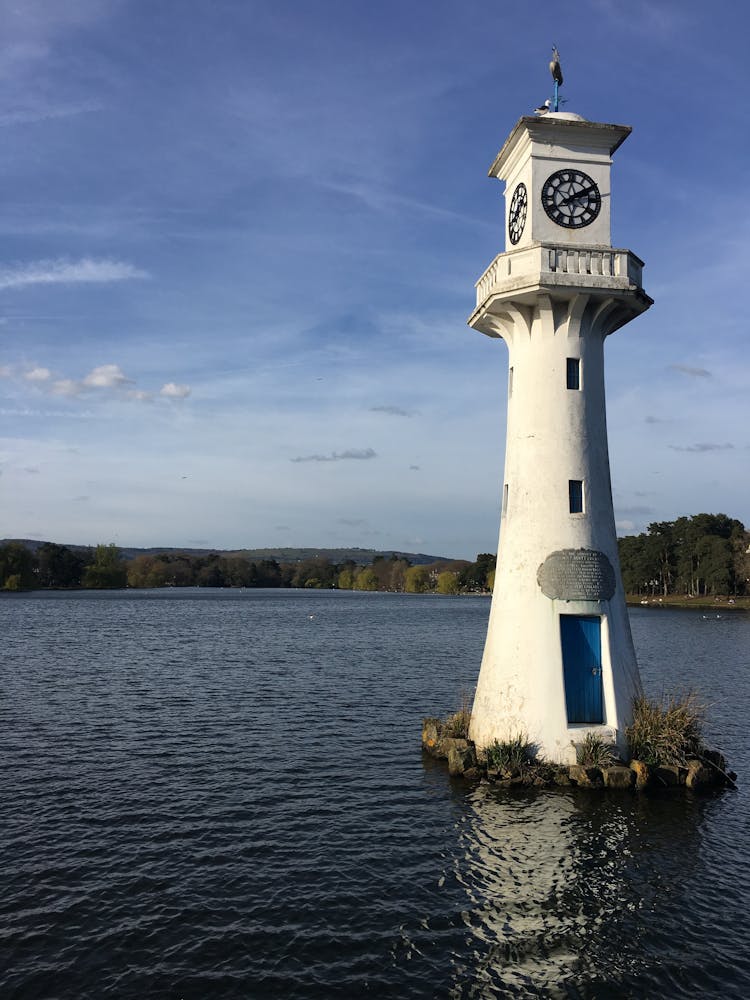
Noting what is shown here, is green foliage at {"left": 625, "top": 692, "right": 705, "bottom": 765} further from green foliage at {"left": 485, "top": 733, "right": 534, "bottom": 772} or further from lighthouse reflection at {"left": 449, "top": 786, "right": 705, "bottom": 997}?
green foliage at {"left": 485, "top": 733, "right": 534, "bottom": 772}

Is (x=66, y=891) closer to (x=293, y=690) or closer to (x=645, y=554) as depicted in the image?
(x=293, y=690)

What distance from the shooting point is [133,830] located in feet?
65.2

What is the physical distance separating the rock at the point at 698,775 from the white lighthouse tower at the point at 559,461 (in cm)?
215

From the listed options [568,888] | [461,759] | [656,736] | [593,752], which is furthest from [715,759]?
[568,888]

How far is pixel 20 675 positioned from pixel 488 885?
3877 cm

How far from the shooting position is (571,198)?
23344mm

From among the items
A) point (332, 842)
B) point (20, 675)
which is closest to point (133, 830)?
point (332, 842)

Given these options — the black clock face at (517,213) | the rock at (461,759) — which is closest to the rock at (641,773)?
→ the rock at (461,759)

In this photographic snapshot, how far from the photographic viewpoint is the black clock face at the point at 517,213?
23.8 m

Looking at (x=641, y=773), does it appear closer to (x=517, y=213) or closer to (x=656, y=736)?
(x=656, y=736)

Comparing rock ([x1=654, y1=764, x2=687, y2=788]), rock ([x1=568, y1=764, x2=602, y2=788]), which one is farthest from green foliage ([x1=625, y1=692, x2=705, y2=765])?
rock ([x1=568, y1=764, x2=602, y2=788])

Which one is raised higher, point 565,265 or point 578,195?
point 578,195

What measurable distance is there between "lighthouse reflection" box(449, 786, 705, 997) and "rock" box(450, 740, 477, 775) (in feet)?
3.66

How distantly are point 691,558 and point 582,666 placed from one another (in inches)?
5634
